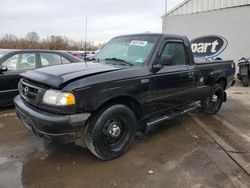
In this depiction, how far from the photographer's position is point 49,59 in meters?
7.35

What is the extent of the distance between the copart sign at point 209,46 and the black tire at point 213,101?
771cm

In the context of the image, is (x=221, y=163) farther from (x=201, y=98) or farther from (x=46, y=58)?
(x=46, y=58)

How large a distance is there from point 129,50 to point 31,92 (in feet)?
6.02

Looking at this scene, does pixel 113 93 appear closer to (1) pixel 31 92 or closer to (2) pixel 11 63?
(1) pixel 31 92

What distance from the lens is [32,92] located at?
12.5 ft

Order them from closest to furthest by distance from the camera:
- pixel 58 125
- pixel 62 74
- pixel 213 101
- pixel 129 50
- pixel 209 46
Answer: pixel 58 125 → pixel 62 74 → pixel 129 50 → pixel 213 101 → pixel 209 46

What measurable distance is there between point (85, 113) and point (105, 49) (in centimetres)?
218

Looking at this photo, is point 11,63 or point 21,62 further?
point 21,62

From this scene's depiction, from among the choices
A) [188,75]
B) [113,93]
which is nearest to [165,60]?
[188,75]

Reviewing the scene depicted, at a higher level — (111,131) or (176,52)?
(176,52)

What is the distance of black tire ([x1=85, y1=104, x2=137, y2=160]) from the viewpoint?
3627mm

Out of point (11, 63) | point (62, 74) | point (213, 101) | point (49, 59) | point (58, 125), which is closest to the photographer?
point (58, 125)

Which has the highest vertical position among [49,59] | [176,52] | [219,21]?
[219,21]

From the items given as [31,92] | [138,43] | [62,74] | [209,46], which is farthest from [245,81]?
[31,92]
